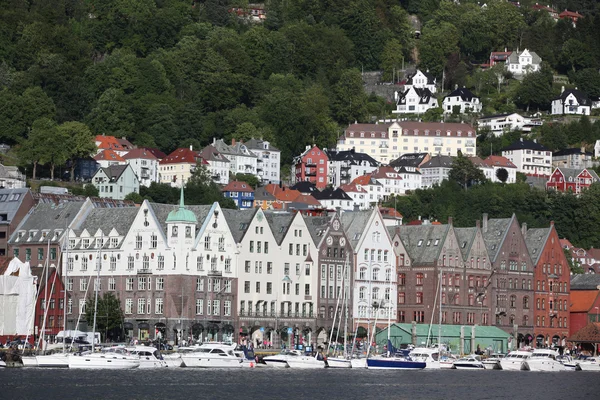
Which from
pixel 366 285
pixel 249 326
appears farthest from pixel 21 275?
pixel 366 285

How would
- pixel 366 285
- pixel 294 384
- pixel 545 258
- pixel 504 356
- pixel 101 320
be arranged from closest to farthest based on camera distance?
pixel 294 384
pixel 101 320
pixel 504 356
pixel 366 285
pixel 545 258

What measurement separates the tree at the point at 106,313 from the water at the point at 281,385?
12049 mm

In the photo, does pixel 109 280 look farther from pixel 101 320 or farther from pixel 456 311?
pixel 456 311

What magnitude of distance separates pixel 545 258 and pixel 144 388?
215ft

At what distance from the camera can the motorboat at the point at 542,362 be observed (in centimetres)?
12781

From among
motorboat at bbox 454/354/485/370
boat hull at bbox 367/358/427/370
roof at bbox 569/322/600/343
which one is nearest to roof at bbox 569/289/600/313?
roof at bbox 569/322/600/343

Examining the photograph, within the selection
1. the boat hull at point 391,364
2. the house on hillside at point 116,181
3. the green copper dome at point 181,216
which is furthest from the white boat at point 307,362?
the house on hillside at point 116,181

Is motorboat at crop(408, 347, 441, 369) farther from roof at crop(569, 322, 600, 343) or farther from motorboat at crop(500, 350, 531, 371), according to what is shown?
roof at crop(569, 322, 600, 343)

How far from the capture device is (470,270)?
14575 cm

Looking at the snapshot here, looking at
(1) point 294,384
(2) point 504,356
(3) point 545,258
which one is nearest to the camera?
(1) point 294,384

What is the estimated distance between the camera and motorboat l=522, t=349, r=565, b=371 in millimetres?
127812

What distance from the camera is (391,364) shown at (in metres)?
121

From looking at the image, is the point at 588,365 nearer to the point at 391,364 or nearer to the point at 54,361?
the point at 391,364

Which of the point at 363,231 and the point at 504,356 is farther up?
A: the point at 363,231
